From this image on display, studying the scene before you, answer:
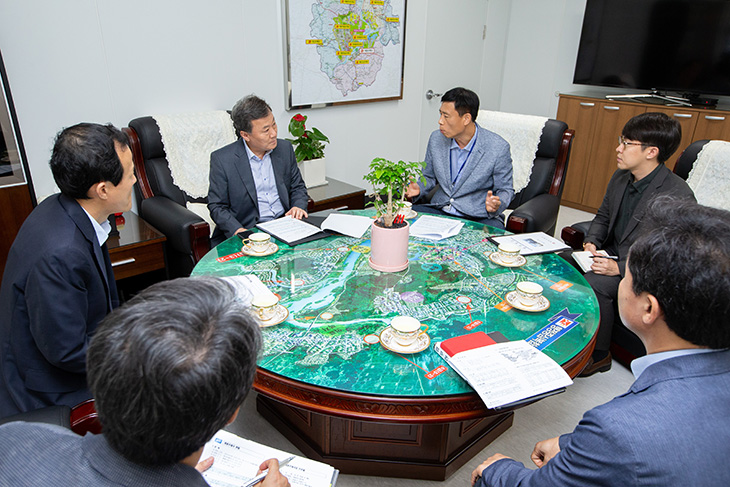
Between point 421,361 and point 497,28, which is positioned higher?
point 497,28

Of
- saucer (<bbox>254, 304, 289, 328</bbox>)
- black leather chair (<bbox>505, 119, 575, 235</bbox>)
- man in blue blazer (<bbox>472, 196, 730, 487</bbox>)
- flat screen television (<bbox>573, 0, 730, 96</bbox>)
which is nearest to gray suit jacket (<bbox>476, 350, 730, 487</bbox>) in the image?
man in blue blazer (<bbox>472, 196, 730, 487</bbox>)

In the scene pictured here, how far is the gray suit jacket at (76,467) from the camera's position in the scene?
677 mm

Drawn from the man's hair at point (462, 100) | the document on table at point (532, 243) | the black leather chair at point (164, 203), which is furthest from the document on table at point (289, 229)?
the man's hair at point (462, 100)

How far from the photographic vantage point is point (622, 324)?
2348mm

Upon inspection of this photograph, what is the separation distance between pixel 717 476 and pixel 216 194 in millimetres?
2391

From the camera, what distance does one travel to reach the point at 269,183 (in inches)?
109

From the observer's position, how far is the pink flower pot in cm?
181

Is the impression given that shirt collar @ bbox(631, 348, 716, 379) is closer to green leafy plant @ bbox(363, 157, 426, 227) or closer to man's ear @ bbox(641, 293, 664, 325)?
man's ear @ bbox(641, 293, 664, 325)

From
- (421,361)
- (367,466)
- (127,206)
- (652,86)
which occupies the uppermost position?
(652,86)

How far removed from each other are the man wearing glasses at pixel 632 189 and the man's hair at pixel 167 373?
206 centimetres

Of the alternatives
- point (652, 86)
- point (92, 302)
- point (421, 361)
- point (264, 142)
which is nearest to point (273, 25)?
point (264, 142)

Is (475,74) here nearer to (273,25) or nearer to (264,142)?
(273,25)

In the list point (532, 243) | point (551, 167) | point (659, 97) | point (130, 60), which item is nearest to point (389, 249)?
point (532, 243)

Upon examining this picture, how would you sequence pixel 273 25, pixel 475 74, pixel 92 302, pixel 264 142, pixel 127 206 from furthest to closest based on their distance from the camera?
pixel 475 74
pixel 273 25
pixel 264 142
pixel 127 206
pixel 92 302
